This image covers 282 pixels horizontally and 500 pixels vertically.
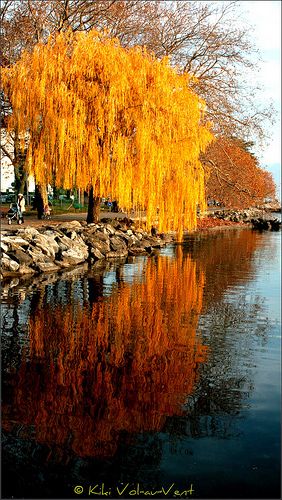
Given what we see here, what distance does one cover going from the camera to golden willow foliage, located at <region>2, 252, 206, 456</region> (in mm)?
7734

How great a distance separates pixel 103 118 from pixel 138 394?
56.5ft

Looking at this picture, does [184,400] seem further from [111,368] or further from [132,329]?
[132,329]

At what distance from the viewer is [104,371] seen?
9914 millimetres

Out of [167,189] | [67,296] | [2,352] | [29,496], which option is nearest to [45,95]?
[167,189]

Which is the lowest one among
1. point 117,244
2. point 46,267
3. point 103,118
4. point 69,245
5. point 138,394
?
point 138,394

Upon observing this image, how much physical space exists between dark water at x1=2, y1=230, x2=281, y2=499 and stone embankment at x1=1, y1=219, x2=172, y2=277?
10.2 ft

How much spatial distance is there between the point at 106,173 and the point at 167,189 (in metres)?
2.78

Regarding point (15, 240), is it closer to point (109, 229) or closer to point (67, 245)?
point (67, 245)

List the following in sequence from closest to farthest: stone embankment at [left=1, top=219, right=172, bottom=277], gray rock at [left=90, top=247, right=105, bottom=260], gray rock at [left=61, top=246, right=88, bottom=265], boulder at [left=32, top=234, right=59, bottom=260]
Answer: stone embankment at [left=1, top=219, right=172, bottom=277] < boulder at [left=32, top=234, right=59, bottom=260] < gray rock at [left=61, top=246, right=88, bottom=265] < gray rock at [left=90, top=247, right=105, bottom=260]

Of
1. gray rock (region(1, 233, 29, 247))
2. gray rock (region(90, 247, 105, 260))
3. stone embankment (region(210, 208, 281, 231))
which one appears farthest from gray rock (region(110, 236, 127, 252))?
stone embankment (region(210, 208, 281, 231))

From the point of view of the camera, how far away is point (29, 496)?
609cm

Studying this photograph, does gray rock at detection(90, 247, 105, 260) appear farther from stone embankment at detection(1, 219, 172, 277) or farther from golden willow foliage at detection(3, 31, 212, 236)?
golden willow foliage at detection(3, 31, 212, 236)

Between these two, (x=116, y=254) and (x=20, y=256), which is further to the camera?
(x=116, y=254)

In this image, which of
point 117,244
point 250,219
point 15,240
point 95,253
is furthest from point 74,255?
point 250,219
